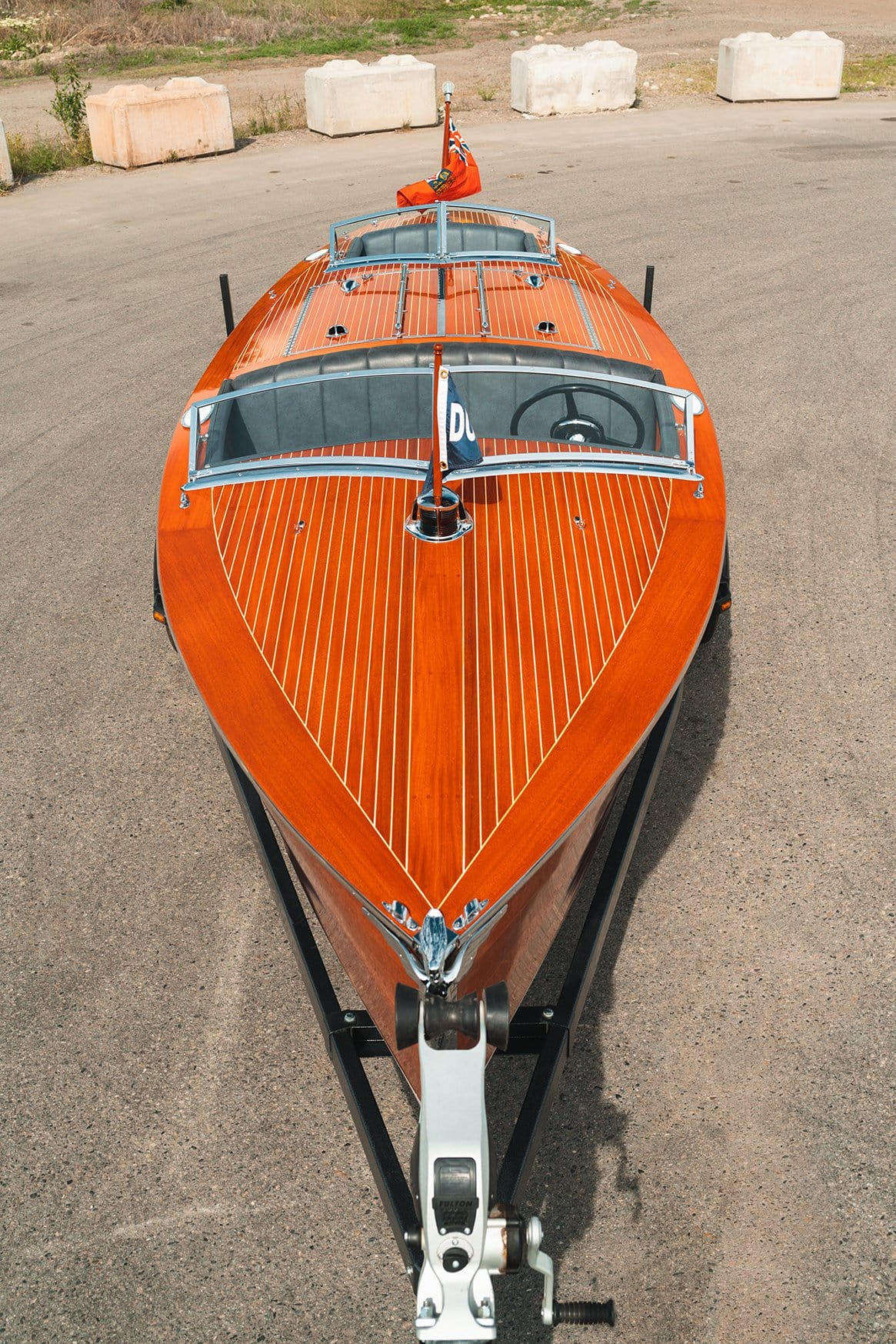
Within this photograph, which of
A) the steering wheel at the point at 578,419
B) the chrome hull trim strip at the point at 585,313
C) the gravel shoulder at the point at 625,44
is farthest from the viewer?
the gravel shoulder at the point at 625,44

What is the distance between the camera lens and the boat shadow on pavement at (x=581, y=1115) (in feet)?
8.62

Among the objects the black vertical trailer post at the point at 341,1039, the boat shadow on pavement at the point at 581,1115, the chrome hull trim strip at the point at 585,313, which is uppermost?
the chrome hull trim strip at the point at 585,313

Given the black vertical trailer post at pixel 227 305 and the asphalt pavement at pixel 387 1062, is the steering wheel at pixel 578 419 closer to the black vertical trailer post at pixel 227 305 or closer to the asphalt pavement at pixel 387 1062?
the asphalt pavement at pixel 387 1062

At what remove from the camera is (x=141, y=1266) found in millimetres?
2637

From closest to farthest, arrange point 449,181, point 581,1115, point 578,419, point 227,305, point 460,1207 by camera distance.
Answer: point 460,1207 < point 581,1115 < point 578,419 < point 227,305 < point 449,181

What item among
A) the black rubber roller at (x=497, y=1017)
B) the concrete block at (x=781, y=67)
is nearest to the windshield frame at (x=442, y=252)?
the black rubber roller at (x=497, y=1017)

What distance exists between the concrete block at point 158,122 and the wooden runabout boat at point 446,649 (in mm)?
8921

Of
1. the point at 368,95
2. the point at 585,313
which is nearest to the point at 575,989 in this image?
the point at 585,313

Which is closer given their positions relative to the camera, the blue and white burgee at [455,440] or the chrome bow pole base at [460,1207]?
the chrome bow pole base at [460,1207]

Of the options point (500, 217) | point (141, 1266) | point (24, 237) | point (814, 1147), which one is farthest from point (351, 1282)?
point (24, 237)

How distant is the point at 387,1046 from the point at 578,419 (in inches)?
111

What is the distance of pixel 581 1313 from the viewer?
7.20 feet

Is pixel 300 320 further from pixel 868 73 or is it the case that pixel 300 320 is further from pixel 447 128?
pixel 868 73

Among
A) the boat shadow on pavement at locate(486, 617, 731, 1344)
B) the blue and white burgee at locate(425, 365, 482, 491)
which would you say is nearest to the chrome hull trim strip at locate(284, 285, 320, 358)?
the blue and white burgee at locate(425, 365, 482, 491)
